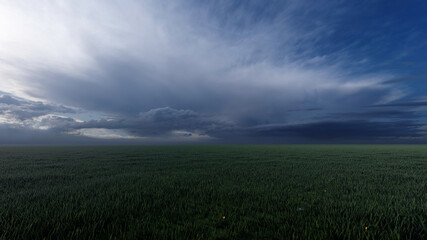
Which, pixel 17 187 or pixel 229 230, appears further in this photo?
pixel 17 187

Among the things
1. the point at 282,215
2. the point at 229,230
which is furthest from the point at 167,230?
the point at 282,215

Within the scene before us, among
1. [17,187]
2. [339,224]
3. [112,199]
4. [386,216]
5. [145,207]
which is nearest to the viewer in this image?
[339,224]

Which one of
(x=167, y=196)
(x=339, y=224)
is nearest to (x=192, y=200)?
(x=167, y=196)

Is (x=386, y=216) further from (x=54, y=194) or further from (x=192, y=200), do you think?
(x=54, y=194)

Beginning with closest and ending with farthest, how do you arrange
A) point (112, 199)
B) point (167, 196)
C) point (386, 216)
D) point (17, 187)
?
1. point (386, 216)
2. point (112, 199)
3. point (167, 196)
4. point (17, 187)

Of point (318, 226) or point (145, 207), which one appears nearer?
point (318, 226)

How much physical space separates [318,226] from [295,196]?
7.82 ft

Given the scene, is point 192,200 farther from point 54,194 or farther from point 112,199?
point 54,194

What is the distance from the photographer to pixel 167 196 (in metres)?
6.06

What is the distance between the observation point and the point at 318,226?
3785mm

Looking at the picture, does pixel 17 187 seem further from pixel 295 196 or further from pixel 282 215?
pixel 295 196

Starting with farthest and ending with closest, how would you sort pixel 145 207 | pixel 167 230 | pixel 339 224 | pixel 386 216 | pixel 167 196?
pixel 167 196 → pixel 145 207 → pixel 386 216 → pixel 339 224 → pixel 167 230

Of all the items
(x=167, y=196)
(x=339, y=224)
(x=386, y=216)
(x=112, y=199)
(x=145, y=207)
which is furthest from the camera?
(x=167, y=196)

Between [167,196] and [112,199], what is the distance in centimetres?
173
